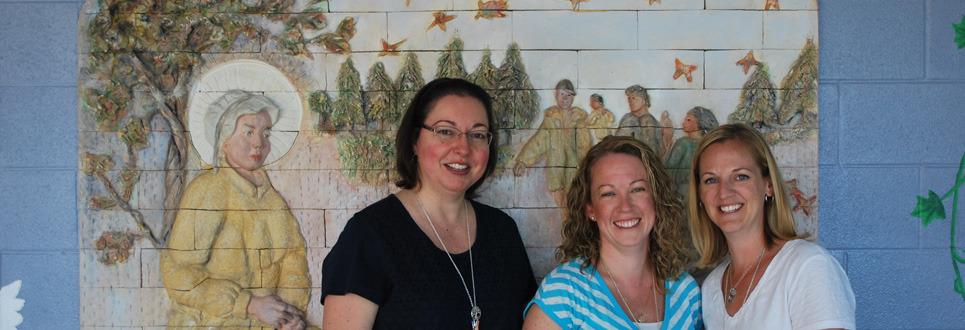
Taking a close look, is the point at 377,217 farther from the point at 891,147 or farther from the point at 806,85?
the point at 891,147

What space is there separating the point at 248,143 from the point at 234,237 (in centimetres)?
37

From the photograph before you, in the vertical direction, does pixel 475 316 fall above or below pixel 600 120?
below

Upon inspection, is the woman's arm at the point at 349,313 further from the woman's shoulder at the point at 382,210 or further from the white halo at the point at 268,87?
the white halo at the point at 268,87

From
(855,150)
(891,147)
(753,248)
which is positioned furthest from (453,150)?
(891,147)

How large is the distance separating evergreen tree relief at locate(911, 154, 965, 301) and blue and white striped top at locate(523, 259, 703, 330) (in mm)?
1156

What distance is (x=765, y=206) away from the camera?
198cm

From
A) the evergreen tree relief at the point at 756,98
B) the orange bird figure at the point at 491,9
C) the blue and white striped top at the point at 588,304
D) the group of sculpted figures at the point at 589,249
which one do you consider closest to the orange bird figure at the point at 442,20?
the orange bird figure at the point at 491,9

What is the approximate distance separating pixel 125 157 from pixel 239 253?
0.58 meters

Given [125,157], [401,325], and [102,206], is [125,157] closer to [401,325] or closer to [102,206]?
[102,206]

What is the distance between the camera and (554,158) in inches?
96.3

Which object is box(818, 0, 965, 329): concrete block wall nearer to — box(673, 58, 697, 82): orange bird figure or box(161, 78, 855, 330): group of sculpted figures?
box(673, 58, 697, 82): orange bird figure

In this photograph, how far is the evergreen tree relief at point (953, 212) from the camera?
2443mm

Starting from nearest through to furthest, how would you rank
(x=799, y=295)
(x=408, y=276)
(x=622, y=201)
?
(x=799, y=295), (x=408, y=276), (x=622, y=201)

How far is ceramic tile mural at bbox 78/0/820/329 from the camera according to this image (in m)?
2.39
